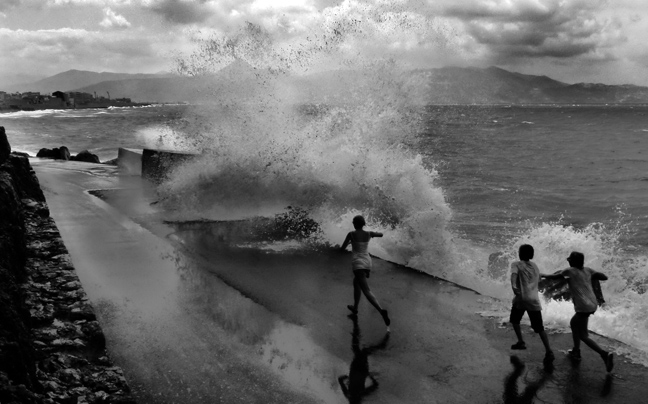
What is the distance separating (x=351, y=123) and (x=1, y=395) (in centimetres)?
1175

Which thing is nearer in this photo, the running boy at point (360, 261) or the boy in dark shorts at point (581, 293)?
the boy in dark shorts at point (581, 293)

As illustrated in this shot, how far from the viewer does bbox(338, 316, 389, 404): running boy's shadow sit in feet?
17.1

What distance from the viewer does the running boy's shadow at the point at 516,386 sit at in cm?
512

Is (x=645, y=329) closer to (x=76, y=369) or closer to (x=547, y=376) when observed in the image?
(x=547, y=376)

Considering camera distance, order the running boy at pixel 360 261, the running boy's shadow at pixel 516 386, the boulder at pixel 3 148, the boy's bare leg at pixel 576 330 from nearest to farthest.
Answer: the running boy's shadow at pixel 516 386
the boy's bare leg at pixel 576 330
the running boy at pixel 360 261
the boulder at pixel 3 148

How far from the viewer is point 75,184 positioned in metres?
18.0

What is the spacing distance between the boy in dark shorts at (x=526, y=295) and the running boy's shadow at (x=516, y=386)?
26 centimetres

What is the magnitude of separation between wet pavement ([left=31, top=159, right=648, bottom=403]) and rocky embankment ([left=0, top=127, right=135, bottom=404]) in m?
0.40

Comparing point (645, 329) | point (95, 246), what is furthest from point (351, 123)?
point (645, 329)

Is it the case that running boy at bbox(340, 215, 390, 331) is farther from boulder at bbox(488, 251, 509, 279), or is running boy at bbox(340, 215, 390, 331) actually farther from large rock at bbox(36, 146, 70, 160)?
large rock at bbox(36, 146, 70, 160)

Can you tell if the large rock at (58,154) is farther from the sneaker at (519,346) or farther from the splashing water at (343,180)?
the sneaker at (519,346)

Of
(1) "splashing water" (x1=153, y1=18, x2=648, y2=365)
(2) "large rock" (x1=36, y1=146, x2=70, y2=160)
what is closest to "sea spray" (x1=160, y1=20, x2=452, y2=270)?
(1) "splashing water" (x1=153, y1=18, x2=648, y2=365)

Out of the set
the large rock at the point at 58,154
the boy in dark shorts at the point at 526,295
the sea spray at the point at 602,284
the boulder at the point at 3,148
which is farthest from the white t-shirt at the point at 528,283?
the large rock at the point at 58,154

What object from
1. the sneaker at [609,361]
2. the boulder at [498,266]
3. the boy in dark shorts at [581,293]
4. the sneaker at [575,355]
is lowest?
the boulder at [498,266]
